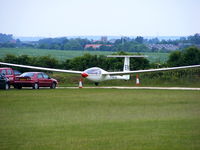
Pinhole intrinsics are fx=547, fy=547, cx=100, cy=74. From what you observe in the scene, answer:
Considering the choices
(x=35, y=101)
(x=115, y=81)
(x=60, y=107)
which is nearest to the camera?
(x=60, y=107)

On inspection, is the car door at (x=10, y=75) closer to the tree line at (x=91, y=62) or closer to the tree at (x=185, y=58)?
the tree line at (x=91, y=62)

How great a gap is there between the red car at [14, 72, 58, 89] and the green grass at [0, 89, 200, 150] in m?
8.50

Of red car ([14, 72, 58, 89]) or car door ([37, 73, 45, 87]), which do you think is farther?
car door ([37, 73, 45, 87])

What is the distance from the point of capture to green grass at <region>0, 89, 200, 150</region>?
42.3 ft

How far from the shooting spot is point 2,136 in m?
13.9

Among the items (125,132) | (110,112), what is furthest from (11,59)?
(125,132)

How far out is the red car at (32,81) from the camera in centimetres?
3269

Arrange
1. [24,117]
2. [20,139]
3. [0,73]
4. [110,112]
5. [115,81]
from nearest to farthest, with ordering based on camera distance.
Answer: [20,139]
[24,117]
[110,112]
[0,73]
[115,81]

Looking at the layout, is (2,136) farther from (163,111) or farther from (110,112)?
(163,111)

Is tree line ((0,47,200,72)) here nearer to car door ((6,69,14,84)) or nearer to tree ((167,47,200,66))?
tree ((167,47,200,66))

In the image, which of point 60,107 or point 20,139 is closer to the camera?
point 20,139

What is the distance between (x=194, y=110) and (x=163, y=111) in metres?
1.20

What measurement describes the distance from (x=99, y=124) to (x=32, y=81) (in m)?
17.4

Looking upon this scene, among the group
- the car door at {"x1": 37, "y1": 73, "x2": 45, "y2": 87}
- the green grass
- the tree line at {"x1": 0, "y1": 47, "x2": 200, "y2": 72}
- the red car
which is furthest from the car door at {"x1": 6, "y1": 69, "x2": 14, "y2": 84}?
the tree line at {"x1": 0, "y1": 47, "x2": 200, "y2": 72}
